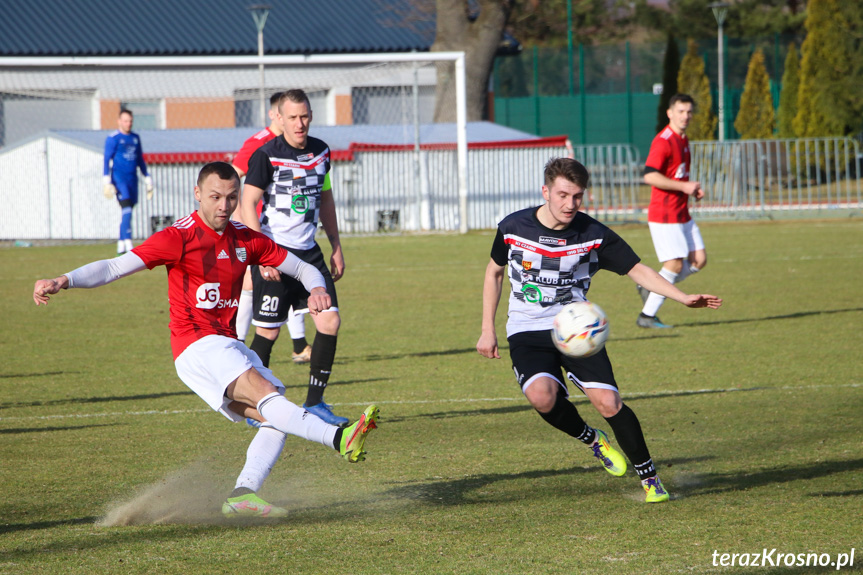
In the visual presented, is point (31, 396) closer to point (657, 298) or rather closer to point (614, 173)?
point (657, 298)

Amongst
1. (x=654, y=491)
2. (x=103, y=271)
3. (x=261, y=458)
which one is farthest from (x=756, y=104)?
(x=103, y=271)

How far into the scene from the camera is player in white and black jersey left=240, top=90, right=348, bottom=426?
6.62 metres

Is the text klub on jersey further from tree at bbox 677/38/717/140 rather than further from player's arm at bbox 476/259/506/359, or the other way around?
tree at bbox 677/38/717/140

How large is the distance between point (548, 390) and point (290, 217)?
272cm

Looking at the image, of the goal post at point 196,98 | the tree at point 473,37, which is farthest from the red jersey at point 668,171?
the tree at point 473,37

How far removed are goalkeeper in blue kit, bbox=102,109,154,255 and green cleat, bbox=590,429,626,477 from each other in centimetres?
1308

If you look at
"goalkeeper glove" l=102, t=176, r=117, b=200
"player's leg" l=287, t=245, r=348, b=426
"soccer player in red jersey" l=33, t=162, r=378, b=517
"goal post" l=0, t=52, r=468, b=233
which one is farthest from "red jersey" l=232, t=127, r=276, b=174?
"goal post" l=0, t=52, r=468, b=233

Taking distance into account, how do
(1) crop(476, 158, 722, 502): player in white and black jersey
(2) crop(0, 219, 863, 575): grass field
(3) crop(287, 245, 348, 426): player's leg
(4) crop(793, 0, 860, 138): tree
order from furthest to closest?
1. (4) crop(793, 0, 860, 138): tree
2. (3) crop(287, 245, 348, 426): player's leg
3. (1) crop(476, 158, 722, 502): player in white and black jersey
4. (2) crop(0, 219, 863, 575): grass field

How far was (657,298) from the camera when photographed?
10109 millimetres

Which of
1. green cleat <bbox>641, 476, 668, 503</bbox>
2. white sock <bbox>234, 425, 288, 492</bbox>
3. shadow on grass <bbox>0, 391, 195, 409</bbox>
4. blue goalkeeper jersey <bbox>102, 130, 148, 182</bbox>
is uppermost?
blue goalkeeper jersey <bbox>102, 130, 148, 182</bbox>

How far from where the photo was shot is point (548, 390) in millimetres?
4809

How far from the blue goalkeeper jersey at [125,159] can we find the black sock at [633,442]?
13.6m

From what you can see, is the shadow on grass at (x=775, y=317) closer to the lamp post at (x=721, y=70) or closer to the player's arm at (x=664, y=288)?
the player's arm at (x=664, y=288)

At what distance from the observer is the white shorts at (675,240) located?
995 centimetres
